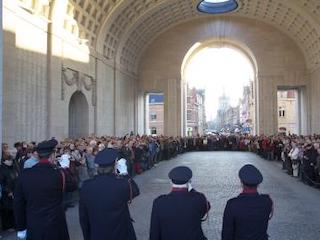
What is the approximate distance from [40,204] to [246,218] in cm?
242

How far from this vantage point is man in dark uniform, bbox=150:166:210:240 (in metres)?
4.55

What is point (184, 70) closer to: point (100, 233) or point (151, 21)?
point (151, 21)

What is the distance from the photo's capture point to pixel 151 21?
1506 inches

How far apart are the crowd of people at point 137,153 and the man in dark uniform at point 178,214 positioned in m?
2.54

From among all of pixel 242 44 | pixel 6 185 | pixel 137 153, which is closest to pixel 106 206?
pixel 6 185

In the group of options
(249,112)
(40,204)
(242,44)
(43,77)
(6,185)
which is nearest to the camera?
(40,204)

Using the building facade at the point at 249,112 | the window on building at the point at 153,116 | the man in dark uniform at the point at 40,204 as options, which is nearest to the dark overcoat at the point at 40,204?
the man in dark uniform at the point at 40,204

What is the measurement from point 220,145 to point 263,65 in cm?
832

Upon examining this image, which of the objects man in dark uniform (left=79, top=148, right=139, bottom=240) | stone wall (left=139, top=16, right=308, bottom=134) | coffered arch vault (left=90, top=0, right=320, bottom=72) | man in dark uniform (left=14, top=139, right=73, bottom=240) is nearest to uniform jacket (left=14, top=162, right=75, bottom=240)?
man in dark uniform (left=14, top=139, right=73, bottom=240)

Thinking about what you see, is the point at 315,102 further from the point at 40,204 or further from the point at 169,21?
the point at 40,204

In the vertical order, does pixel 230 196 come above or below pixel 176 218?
below

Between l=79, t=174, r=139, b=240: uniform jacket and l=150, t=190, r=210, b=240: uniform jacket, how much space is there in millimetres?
403

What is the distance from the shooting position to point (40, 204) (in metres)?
5.59

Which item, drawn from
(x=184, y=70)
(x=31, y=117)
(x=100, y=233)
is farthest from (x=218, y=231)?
(x=184, y=70)
